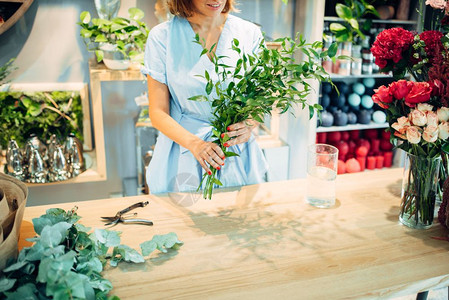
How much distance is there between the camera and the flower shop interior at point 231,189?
3.23 ft

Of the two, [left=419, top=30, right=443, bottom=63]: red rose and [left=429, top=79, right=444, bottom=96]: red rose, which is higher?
[left=419, top=30, right=443, bottom=63]: red rose

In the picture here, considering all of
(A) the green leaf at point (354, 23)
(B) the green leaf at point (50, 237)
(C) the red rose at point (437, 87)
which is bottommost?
(B) the green leaf at point (50, 237)

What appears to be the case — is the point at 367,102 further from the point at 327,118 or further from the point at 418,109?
the point at 418,109

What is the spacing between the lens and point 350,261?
3.49 ft

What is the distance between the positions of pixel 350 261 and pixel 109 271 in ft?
1.94

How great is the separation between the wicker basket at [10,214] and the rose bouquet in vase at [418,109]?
0.98 meters

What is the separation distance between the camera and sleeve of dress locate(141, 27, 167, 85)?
62.8 inches

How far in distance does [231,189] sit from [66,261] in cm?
76

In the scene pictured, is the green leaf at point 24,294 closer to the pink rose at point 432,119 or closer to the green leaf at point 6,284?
the green leaf at point 6,284

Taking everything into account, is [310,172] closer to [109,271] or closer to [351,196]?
[351,196]

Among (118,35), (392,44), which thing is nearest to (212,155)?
(392,44)

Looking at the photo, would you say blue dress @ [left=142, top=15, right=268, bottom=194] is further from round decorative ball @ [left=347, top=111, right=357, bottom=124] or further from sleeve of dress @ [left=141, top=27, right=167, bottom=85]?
round decorative ball @ [left=347, top=111, right=357, bottom=124]

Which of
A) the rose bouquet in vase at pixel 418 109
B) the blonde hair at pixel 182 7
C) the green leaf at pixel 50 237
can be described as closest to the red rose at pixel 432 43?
the rose bouquet in vase at pixel 418 109

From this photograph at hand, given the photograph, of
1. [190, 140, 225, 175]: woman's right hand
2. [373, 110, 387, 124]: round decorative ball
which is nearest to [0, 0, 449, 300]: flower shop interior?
[190, 140, 225, 175]: woman's right hand
